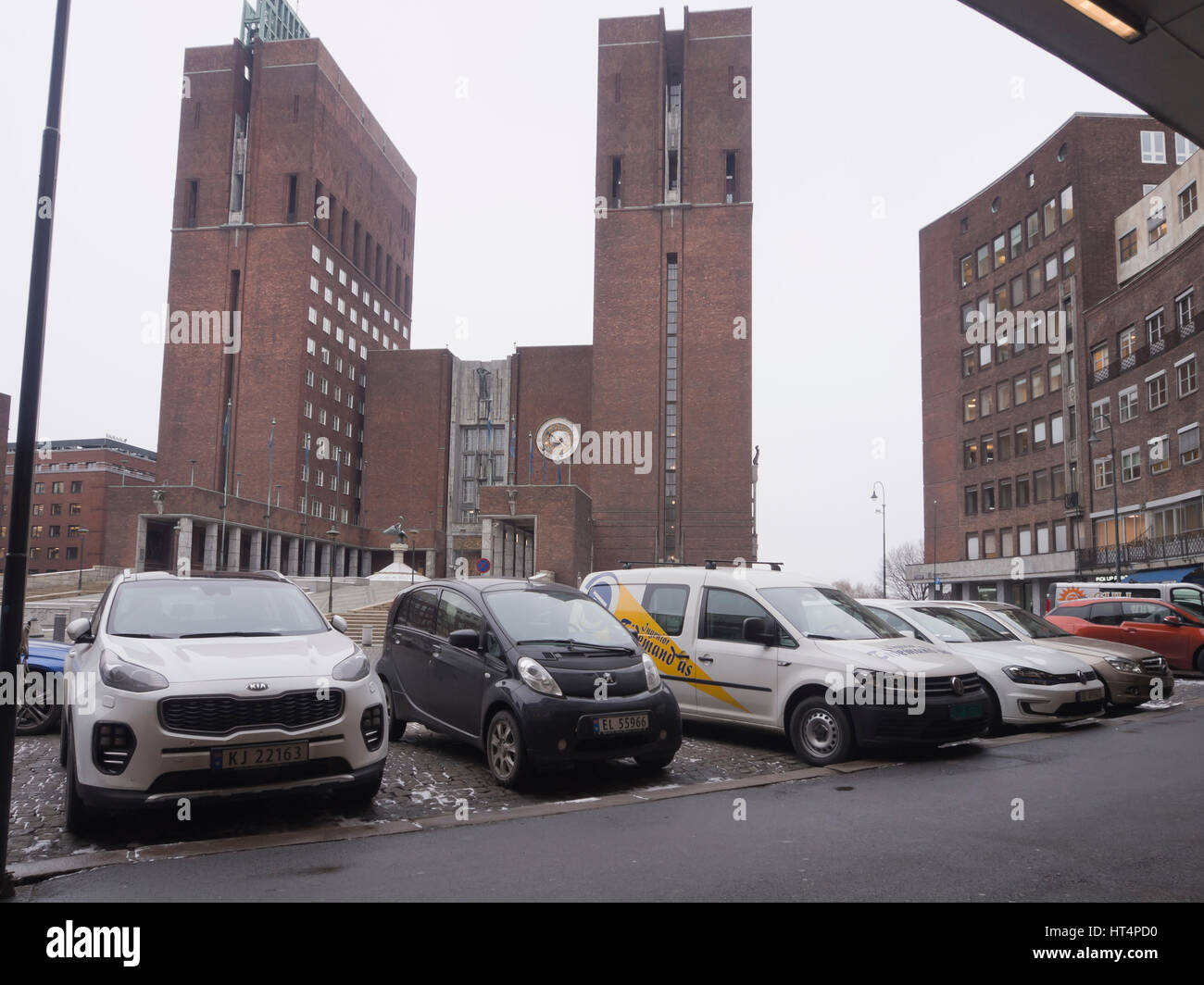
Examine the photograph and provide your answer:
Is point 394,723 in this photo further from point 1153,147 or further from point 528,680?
point 1153,147

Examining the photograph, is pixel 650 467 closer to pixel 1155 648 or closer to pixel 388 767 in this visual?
pixel 1155 648

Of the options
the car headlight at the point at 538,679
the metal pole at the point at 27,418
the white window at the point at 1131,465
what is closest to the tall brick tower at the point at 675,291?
the white window at the point at 1131,465

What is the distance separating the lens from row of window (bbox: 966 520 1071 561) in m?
54.9

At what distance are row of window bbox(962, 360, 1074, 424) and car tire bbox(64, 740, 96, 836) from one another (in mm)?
56851

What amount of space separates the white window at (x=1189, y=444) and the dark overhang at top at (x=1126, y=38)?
38.6m

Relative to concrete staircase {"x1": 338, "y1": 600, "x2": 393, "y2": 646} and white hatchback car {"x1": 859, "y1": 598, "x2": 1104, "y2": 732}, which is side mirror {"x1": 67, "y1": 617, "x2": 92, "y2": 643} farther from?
concrete staircase {"x1": 338, "y1": 600, "x2": 393, "y2": 646}

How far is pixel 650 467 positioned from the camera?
64.3m

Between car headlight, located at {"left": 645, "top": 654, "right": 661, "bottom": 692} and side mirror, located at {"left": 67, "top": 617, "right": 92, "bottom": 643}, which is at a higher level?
side mirror, located at {"left": 67, "top": 617, "right": 92, "bottom": 643}

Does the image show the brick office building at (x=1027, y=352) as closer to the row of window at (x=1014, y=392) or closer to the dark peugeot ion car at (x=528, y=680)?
the row of window at (x=1014, y=392)

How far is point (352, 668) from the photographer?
654 centimetres

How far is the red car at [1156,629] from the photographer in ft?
61.3

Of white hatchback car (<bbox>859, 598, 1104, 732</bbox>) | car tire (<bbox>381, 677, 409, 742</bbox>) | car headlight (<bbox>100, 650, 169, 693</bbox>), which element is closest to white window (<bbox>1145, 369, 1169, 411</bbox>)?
white hatchback car (<bbox>859, 598, 1104, 732</bbox>)

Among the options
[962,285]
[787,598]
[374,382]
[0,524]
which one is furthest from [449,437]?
[787,598]

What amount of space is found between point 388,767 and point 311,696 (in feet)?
8.28
